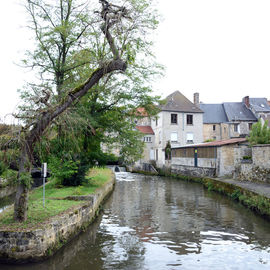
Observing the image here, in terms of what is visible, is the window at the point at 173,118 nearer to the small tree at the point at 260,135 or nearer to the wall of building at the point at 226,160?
the wall of building at the point at 226,160

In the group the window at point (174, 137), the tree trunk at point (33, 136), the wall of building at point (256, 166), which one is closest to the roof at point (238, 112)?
the window at point (174, 137)

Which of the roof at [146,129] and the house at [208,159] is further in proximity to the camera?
the roof at [146,129]

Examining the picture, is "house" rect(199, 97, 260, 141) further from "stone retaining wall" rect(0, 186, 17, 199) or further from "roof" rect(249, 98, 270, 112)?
"stone retaining wall" rect(0, 186, 17, 199)

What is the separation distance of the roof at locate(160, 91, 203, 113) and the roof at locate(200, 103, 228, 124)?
6816 mm

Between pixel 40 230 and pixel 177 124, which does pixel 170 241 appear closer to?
pixel 40 230

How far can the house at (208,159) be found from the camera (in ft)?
75.0

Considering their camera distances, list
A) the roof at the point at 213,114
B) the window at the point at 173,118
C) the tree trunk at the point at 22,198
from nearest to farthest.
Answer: the tree trunk at the point at 22,198, the window at the point at 173,118, the roof at the point at 213,114

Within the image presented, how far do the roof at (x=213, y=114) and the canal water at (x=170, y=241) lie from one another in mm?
33251

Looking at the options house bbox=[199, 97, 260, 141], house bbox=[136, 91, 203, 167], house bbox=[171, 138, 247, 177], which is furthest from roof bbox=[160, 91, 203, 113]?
house bbox=[171, 138, 247, 177]

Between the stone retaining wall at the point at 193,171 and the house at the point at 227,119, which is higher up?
the house at the point at 227,119

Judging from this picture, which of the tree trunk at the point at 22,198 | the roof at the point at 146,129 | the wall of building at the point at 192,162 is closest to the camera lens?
the tree trunk at the point at 22,198

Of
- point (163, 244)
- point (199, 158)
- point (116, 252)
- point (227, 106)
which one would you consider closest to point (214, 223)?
point (163, 244)

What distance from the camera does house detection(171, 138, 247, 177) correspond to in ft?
75.0

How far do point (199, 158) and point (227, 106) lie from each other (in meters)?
23.3
